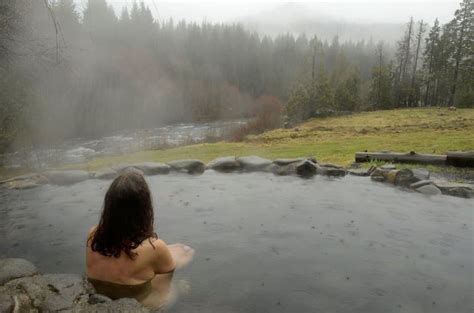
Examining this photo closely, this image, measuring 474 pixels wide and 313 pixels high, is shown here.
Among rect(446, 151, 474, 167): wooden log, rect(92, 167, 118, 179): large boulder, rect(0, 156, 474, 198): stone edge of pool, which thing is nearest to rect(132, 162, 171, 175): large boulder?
rect(0, 156, 474, 198): stone edge of pool

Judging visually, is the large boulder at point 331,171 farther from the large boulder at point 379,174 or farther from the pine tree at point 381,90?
the pine tree at point 381,90

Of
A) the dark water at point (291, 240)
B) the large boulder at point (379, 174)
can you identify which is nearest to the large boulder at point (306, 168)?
the dark water at point (291, 240)

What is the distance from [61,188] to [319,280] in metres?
6.32

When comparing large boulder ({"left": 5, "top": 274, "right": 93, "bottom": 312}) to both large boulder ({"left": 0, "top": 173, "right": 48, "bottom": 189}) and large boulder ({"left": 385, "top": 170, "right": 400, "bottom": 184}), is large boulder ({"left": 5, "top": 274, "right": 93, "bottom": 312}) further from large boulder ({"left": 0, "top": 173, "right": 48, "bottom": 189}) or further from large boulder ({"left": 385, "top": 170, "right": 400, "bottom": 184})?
large boulder ({"left": 385, "top": 170, "right": 400, "bottom": 184})

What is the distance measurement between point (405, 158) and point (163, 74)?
5469 cm

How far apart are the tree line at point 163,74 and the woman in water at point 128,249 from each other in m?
3.67

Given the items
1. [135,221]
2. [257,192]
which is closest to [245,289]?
[135,221]

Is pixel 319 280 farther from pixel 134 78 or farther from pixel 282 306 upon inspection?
pixel 134 78

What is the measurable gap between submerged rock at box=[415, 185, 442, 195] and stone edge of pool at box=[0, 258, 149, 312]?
6.60m

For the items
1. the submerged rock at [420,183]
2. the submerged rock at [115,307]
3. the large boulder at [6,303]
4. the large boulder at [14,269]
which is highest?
the large boulder at [6,303]

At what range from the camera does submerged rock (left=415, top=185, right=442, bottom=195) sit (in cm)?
769

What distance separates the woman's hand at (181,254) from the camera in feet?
14.5

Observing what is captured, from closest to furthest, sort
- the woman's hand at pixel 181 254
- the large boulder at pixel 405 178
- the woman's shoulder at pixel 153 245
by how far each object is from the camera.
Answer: the woman's shoulder at pixel 153 245
the woman's hand at pixel 181 254
the large boulder at pixel 405 178

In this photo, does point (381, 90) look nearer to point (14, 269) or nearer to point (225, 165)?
point (225, 165)
